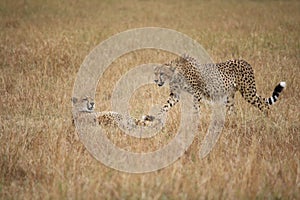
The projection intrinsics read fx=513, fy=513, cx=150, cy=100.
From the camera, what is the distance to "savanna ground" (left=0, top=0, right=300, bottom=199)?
4242 mm

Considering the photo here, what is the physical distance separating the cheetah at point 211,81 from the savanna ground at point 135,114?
29 centimetres

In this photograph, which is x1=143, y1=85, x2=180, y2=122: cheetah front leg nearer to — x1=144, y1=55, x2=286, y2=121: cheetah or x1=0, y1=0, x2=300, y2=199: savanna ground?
x1=144, y1=55, x2=286, y2=121: cheetah

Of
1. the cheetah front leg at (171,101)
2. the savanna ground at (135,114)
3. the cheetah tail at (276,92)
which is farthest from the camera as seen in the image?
the cheetah front leg at (171,101)

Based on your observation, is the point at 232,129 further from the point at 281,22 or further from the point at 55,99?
the point at 281,22

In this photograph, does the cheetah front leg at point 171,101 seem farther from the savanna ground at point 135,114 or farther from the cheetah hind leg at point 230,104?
the cheetah hind leg at point 230,104

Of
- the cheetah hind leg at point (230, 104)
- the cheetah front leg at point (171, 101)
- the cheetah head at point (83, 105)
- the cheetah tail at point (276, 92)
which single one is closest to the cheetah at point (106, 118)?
the cheetah head at point (83, 105)

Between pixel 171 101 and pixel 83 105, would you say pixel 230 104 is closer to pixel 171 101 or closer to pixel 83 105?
pixel 171 101

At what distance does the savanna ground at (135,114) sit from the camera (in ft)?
13.9

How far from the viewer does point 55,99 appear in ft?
Result: 26.4

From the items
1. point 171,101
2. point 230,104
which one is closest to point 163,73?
point 171,101

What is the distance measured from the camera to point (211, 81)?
738cm

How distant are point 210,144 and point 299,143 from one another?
3.28 ft

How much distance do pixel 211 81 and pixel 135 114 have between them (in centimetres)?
121

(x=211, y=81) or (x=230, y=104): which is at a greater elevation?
(x=211, y=81)
